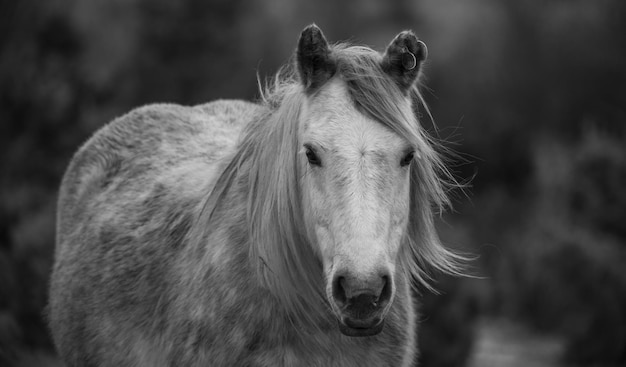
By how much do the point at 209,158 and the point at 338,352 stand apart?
1.51 m

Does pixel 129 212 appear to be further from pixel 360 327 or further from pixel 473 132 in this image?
pixel 473 132

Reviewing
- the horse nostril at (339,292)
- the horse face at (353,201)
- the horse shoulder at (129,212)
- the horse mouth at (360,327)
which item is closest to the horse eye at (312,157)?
the horse face at (353,201)

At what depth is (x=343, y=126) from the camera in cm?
335

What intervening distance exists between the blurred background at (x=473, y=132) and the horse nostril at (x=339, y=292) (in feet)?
3.27

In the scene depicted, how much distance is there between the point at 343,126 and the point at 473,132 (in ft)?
55.3

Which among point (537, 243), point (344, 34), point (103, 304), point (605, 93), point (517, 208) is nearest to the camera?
point (103, 304)

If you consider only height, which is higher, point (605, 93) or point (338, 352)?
point (338, 352)

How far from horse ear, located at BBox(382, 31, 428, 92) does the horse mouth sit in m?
1.09

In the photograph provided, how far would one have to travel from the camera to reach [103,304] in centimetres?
439

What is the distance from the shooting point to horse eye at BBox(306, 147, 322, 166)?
3335 mm

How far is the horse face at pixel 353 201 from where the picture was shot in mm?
3059

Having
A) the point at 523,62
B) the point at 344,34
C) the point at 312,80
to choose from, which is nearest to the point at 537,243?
the point at 312,80

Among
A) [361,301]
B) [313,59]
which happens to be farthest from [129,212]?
[361,301]

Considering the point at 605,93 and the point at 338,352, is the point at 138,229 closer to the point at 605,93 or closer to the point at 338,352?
the point at 338,352
